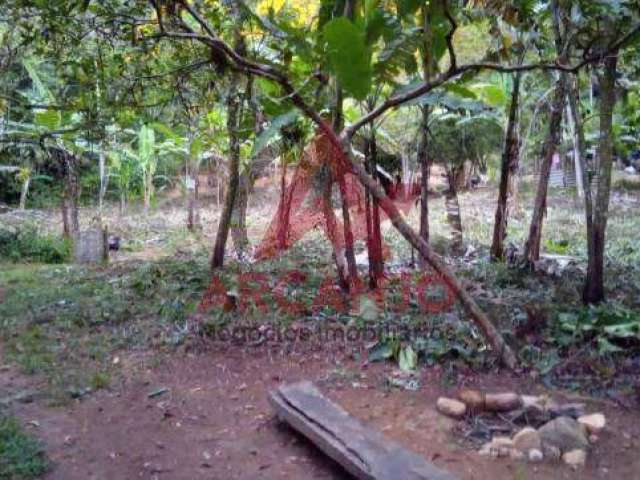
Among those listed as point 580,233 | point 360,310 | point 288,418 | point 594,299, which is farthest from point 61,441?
point 580,233

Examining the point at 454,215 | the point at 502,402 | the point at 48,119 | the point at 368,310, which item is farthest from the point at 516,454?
the point at 48,119

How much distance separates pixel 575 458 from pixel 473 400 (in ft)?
2.04

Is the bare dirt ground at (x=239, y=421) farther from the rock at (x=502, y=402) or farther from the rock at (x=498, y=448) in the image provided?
the rock at (x=502, y=402)

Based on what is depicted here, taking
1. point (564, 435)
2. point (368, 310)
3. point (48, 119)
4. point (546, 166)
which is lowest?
point (564, 435)

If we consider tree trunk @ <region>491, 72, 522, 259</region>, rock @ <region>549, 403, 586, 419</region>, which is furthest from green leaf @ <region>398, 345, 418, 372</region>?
tree trunk @ <region>491, 72, 522, 259</region>

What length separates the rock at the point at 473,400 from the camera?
354 cm

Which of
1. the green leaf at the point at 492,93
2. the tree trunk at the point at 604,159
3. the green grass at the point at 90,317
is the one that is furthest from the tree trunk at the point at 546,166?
the green grass at the point at 90,317

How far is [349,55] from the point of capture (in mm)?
4086

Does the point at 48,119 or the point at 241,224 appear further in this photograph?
the point at 241,224

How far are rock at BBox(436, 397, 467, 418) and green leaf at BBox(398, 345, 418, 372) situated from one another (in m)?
0.58

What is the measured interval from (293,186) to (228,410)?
2061 mm

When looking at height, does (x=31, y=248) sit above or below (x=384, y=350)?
below

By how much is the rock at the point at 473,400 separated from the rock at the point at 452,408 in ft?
0.09

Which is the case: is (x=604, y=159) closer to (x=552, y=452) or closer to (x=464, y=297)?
(x=464, y=297)
